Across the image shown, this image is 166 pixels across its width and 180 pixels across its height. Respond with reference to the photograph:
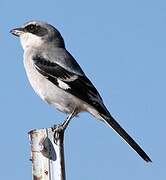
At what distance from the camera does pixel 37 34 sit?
32.8 feet

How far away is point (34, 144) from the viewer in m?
5.99

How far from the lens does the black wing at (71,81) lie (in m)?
8.78

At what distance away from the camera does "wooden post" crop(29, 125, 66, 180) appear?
572cm

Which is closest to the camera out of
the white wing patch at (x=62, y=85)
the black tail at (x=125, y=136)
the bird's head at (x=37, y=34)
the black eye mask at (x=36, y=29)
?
the black tail at (x=125, y=136)

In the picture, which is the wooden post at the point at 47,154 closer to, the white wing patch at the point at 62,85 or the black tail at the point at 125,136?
the black tail at the point at 125,136

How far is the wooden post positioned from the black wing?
2.57m

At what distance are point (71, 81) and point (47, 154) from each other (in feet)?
10.4

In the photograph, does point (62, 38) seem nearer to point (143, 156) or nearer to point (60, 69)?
point (60, 69)

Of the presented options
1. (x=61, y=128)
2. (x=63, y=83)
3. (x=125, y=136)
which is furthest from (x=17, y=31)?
(x=61, y=128)

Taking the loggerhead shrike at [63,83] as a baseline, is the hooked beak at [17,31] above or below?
above

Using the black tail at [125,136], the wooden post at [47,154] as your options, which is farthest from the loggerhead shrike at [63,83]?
the wooden post at [47,154]

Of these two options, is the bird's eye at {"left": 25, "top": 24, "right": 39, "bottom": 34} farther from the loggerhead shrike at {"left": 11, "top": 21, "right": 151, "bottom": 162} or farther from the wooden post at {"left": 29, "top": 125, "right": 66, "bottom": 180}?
the wooden post at {"left": 29, "top": 125, "right": 66, "bottom": 180}

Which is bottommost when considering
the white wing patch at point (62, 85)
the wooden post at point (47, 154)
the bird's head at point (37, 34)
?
the wooden post at point (47, 154)

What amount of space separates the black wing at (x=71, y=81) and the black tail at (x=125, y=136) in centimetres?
24
